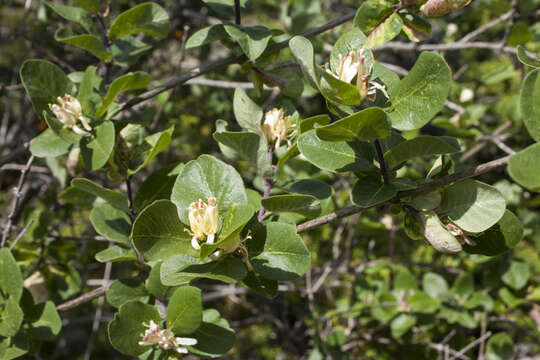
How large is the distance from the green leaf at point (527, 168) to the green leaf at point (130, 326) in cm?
67

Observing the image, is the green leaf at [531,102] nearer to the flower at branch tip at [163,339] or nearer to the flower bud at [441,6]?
the flower bud at [441,6]

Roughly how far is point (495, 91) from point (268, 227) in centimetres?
378

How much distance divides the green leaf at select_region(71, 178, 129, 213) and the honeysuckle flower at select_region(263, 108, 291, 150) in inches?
13.3

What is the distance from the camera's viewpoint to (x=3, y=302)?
3.23 ft

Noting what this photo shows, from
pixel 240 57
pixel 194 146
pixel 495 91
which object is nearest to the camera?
pixel 240 57

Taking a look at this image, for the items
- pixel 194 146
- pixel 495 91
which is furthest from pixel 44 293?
pixel 495 91

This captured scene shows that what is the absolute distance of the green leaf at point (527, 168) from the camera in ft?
1.86

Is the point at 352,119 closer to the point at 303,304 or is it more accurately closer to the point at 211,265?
the point at 211,265

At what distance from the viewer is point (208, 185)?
2.51 feet

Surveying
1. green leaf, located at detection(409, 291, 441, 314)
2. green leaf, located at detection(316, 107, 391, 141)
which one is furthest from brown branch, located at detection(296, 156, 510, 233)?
green leaf, located at detection(409, 291, 441, 314)

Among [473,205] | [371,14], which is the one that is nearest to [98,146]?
[371,14]

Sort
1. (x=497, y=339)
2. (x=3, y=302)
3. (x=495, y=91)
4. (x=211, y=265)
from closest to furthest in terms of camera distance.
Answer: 1. (x=211, y=265)
2. (x=3, y=302)
3. (x=497, y=339)
4. (x=495, y=91)

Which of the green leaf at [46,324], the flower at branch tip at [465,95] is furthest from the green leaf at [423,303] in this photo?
the green leaf at [46,324]

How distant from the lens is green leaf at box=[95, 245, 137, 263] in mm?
884
